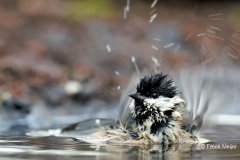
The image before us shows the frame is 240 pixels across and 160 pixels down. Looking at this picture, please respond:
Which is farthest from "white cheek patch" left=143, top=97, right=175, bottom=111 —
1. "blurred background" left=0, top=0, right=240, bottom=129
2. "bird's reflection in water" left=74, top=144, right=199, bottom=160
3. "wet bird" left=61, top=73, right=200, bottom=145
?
"blurred background" left=0, top=0, right=240, bottom=129

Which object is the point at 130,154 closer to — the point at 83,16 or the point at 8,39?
the point at 8,39

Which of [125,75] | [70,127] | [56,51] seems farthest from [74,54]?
[70,127]

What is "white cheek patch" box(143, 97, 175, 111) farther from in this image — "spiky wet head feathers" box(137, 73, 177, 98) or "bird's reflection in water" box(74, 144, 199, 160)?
"bird's reflection in water" box(74, 144, 199, 160)

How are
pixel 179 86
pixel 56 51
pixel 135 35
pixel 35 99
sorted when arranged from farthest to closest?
1. pixel 135 35
2. pixel 56 51
3. pixel 35 99
4. pixel 179 86

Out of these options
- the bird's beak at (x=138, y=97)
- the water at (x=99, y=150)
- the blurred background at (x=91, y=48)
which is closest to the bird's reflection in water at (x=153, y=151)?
the water at (x=99, y=150)

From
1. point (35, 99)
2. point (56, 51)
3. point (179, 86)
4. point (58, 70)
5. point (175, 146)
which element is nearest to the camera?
point (175, 146)

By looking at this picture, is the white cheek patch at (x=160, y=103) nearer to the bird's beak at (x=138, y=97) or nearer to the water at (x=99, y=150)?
the bird's beak at (x=138, y=97)
